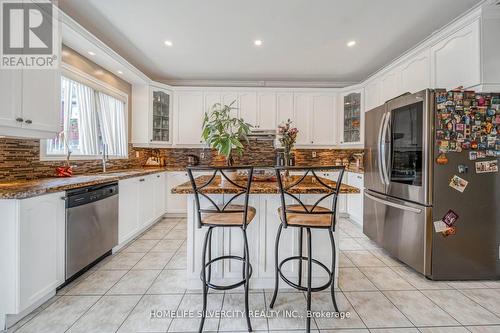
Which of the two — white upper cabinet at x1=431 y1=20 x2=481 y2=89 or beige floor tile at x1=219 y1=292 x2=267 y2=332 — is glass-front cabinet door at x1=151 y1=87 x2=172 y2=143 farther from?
white upper cabinet at x1=431 y1=20 x2=481 y2=89

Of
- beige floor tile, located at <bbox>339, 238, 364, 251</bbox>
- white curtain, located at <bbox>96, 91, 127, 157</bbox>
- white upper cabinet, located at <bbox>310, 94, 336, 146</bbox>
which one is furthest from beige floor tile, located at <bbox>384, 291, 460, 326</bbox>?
white curtain, located at <bbox>96, 91, 127, 157</bbox>

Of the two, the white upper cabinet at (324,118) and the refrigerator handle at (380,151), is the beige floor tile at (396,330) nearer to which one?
the refrigerator handle at (380,151)

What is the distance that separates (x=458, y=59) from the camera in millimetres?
2336

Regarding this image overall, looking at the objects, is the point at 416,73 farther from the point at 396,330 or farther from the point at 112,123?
the point at 112,123

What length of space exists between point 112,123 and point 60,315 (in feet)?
9.46

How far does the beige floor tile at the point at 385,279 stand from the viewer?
6.93ft

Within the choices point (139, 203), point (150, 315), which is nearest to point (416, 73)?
point (150, 315)

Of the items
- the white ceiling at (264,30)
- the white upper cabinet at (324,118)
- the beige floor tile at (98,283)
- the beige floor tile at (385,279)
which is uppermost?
the white ceiling at (264,30)

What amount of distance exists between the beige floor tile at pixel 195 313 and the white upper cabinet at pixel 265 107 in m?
3.27

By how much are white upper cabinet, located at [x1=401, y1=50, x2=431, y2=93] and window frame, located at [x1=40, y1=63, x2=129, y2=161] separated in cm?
435

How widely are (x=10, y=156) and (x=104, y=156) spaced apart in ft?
3.87

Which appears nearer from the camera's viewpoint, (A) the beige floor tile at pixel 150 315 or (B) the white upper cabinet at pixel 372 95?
(A) the beige floor tile at pixel 150 315

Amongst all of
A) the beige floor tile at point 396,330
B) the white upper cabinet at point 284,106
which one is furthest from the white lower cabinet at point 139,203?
the beige floor tile at point 396,330

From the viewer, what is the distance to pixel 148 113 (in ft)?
13.9
